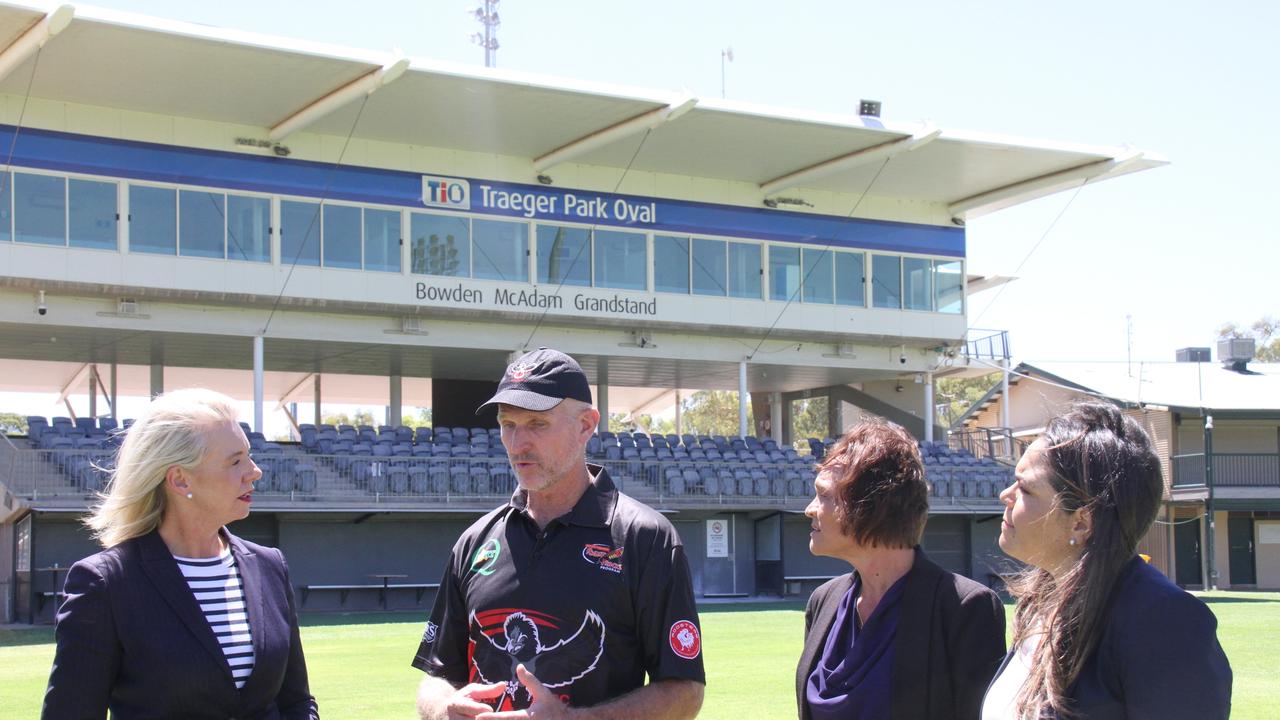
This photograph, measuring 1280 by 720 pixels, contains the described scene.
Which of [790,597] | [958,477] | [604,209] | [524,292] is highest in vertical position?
[604,209]

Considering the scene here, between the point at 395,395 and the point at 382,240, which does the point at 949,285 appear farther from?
the point at 382,240

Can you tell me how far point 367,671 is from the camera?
526 inches

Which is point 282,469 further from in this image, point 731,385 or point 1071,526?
point 1071,526

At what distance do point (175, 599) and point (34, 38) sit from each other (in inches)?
855

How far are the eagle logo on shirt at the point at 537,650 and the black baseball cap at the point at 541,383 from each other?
58cm

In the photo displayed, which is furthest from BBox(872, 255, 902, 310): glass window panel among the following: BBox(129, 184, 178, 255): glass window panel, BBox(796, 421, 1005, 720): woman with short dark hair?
BBox(796, 421, 1005, 720): woman with short dark hair

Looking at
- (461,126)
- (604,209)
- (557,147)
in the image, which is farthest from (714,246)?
(461,126)

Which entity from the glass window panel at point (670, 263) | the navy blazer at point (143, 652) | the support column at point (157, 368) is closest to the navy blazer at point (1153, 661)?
the navy blazer at point (143, 652)

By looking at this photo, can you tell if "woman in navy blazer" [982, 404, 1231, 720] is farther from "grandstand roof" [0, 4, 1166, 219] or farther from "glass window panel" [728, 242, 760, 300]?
"glass window panel" [728, 242, 760, 300]

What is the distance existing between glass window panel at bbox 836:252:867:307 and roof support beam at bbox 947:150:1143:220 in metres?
3.67

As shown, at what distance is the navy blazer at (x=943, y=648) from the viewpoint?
363 cm

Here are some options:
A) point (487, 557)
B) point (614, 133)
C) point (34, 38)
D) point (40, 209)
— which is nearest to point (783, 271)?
point (614, 133)

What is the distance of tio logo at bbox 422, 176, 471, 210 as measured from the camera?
29781mm

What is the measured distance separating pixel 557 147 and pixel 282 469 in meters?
9.92
